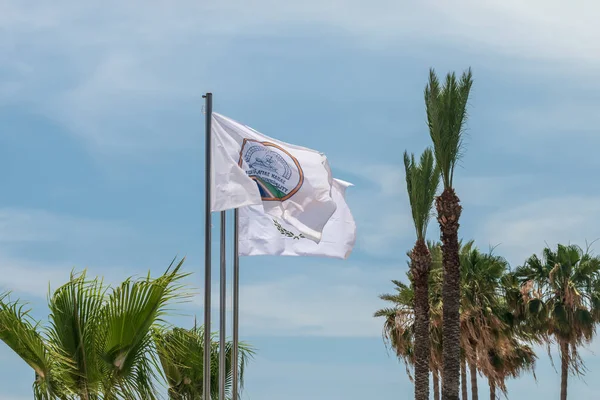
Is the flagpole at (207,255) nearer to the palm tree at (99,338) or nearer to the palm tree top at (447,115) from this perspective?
the palm tree at (99,338)

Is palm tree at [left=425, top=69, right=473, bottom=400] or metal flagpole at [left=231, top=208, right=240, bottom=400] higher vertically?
palm tree at [left=425, top=69, right=473, bottom=400]

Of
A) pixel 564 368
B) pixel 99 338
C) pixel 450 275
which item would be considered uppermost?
pixel 450 275

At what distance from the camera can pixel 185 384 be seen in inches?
886

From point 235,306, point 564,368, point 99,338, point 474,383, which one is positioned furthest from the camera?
point 474,383

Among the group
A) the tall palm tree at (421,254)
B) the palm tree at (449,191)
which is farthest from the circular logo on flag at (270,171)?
the tall palm tree at (421,254)

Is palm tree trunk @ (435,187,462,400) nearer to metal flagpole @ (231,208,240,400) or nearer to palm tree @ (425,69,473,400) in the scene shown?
palm tree @ (425,69,473,400)

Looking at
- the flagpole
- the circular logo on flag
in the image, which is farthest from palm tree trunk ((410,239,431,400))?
the flagpole

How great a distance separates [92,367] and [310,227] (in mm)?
4324

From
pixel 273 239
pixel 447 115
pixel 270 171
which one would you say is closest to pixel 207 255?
pixel 270 171

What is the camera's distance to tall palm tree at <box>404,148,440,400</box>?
38000mm

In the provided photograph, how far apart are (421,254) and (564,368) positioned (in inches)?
348

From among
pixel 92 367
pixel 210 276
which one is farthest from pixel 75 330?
pixel 210 276

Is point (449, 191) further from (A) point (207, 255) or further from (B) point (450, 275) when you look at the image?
(A) point (207, 255)

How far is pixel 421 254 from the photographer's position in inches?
1517
